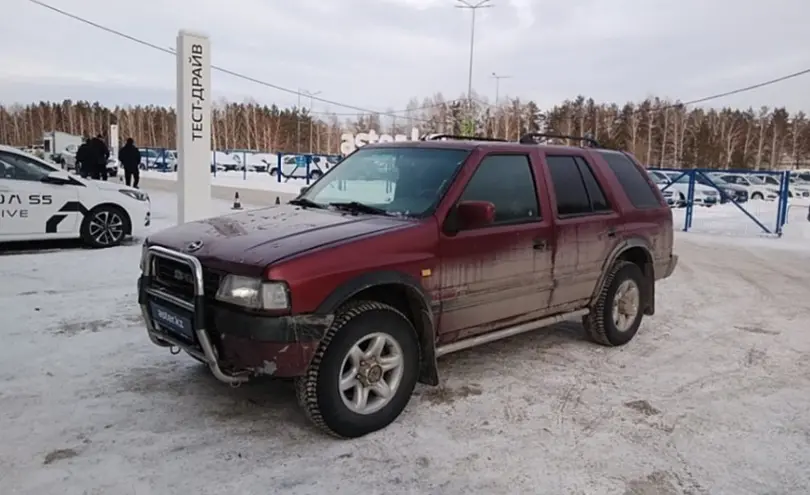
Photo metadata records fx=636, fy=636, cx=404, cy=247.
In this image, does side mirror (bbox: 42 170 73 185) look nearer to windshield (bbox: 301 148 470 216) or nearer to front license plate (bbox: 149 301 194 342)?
windshield (bbox: 301 148 470 216)

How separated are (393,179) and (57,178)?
274 inches

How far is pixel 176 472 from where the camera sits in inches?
127

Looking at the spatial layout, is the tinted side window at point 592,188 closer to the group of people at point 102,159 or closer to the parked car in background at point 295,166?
the group of people at point 102,159

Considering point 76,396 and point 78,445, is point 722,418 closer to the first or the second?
point 78,445

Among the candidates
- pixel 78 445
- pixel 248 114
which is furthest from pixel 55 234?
pixel 248 114

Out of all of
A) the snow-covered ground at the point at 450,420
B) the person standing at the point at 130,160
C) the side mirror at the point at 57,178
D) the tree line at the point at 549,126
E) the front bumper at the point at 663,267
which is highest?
the tree line at the point at 549,126

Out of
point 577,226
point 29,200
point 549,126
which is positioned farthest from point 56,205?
point 549,126

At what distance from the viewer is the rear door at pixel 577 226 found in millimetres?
4934

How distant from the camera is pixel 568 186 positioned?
5.11 m

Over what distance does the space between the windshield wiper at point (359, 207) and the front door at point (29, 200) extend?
654cm

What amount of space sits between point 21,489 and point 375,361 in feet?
6.07

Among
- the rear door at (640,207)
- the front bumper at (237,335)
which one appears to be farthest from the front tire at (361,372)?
the rear door at (640,207)

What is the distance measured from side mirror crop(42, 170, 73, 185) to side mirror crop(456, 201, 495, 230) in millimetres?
7589

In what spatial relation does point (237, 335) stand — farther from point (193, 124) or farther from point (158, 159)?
point (158, 159)
